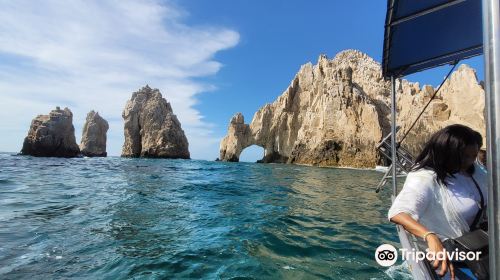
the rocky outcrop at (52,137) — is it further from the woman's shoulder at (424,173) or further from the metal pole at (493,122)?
the metal pole at (493,122)

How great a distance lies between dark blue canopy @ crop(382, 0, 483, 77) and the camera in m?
4.72

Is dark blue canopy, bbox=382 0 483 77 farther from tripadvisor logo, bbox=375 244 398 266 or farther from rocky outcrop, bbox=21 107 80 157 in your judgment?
rocky outcrop, bbox=21 107 80 157

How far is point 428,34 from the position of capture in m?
5.70

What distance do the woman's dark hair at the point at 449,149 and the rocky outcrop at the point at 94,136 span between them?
10526 centimetres

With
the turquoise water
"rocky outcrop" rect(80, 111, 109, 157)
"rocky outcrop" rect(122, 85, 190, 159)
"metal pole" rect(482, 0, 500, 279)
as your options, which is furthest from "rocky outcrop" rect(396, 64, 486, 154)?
"rocky outcrop" rect(80, 111, 109, 157)

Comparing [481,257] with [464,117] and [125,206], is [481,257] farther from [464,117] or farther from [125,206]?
[464,117]

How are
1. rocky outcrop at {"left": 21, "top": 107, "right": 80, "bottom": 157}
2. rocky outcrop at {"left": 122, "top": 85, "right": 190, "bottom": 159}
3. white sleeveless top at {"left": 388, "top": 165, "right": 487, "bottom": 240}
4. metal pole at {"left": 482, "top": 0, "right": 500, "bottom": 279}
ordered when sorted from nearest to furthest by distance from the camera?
metal pole at {"left": 482, "top": 0, "right": 500, "bottom": 279} → white sleeveless top at {"left": 388, "top": 165, "right": 487, "bottom": 240} → rocky outcrop at {"left": 21, "top": 107, "right": 80, "bottom": 157} → rocky outcrop at {"left": 122, "top": 85, "right": 190, "bottom": 159}

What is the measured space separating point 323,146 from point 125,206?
53.6 m

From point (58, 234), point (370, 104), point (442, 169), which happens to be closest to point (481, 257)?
point (442, 169)

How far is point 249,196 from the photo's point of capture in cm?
1377

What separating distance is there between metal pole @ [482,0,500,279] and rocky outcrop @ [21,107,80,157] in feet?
282

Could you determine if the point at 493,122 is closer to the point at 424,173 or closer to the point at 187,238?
the point at 424,173

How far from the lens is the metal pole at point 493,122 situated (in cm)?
132

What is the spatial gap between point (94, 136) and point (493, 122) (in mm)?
111446
